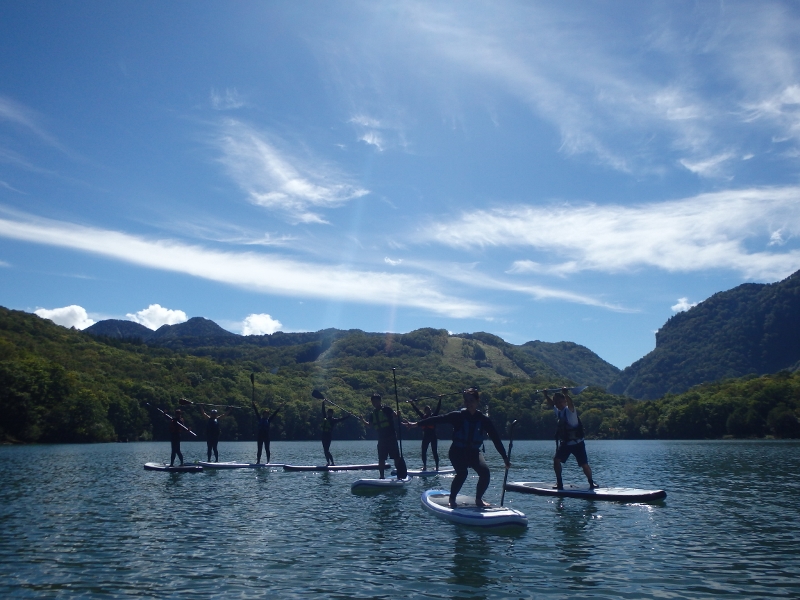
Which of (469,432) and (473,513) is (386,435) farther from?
(473,513)

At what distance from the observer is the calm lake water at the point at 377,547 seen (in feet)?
30.4

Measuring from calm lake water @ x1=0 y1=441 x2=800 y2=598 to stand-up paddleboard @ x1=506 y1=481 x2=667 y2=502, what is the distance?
340mm

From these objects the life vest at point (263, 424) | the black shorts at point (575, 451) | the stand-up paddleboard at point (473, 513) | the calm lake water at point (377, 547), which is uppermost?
the life vest at point (263, 424)

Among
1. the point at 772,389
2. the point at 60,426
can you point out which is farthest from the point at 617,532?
the point at 772,389

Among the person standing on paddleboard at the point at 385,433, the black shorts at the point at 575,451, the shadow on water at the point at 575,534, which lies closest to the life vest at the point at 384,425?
the person standing on paddleboard at the point at 385,433

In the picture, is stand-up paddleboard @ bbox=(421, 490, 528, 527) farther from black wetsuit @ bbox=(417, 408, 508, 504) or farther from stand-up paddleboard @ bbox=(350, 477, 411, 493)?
stand-up paddleboard @ bbox=(350, 477, 411, 493)

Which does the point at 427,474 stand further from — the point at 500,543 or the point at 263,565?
the point at 263,565

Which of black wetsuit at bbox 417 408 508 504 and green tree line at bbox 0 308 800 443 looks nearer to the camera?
black wetsuit at bbox 417 408 508 504

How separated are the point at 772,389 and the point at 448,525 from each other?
119m

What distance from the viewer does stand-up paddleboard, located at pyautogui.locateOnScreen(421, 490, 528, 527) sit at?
1310 centimetres

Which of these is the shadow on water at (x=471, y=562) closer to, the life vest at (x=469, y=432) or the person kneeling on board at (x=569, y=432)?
the life vest at (x=469, y=432)

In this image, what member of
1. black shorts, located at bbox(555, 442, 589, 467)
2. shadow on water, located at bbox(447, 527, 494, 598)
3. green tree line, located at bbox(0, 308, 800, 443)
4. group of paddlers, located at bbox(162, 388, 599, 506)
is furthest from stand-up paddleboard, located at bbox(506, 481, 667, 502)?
green tree line, located at bbox(0, 308, 800, 443)

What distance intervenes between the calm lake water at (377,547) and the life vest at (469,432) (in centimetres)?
187

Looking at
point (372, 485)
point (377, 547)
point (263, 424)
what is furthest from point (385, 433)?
point (377, 547)
